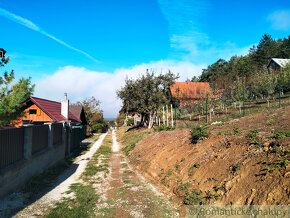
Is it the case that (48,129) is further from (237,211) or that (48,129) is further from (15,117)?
(237,211)

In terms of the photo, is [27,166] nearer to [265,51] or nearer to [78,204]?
[78,204]

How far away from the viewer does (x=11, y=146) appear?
687cm

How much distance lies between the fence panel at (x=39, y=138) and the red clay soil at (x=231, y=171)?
Answer: 5587 millimetres

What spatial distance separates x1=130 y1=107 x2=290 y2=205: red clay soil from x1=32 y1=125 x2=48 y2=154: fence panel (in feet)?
18.3

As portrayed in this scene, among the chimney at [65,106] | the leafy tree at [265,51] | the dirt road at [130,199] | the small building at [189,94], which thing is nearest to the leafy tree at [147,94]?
the small building at [189,94]

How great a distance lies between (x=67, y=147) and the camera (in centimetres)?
1573

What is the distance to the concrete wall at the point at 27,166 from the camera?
20.5ft

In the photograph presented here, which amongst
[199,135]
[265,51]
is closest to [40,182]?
[199,135]

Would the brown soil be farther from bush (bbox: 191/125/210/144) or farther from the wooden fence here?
bush (bbox: 191/125/210/144)

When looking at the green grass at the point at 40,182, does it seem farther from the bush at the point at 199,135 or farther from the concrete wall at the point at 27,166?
the bush at the point at 199,135

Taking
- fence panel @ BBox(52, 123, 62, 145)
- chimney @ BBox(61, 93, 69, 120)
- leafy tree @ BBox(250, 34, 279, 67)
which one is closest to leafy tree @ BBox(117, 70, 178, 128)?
chimney @ BBox(61, 93, 69, 120)

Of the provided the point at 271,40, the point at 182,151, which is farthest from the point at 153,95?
the point at 271,40

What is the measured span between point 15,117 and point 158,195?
24.1ft

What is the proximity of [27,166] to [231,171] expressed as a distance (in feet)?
25.0
